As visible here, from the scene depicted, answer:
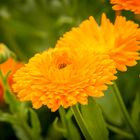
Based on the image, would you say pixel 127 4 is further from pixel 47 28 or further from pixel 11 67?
pixel 47 28

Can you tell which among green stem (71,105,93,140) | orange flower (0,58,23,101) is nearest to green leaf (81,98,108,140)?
green stem (71,105,93,140)

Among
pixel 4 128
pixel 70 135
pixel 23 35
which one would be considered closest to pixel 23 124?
pixel 70 135

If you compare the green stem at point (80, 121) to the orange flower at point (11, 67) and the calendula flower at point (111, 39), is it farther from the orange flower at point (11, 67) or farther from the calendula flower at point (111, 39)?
the orange flower at point (11, 67)

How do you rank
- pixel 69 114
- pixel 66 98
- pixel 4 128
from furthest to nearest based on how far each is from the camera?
pixel 4 128
pixel 69 114
pixel 66 98

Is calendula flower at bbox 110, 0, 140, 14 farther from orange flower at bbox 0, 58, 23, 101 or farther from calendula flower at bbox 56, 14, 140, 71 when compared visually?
orange flower at bbox 0, 58, 23, 101

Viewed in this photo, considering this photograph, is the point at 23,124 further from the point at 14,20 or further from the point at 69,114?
the point at 14,20

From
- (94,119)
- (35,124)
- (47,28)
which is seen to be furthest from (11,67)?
(47,28)
